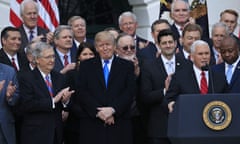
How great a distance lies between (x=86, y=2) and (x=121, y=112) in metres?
5.13

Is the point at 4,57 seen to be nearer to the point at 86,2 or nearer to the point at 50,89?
the point at 50,89

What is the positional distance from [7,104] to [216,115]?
2590 millimetres

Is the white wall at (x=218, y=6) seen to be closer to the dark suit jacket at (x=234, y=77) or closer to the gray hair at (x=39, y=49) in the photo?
the dark suit jacket at (x=234, y=77)

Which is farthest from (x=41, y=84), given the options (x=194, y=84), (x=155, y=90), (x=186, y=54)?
(x=186, y=54)

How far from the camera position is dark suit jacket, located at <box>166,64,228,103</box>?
6.73m

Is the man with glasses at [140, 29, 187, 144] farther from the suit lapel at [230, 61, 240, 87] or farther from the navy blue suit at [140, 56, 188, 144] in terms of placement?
the suit lapel at [230, 61, 240, 87]

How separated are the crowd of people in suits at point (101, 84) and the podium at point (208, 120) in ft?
4.01

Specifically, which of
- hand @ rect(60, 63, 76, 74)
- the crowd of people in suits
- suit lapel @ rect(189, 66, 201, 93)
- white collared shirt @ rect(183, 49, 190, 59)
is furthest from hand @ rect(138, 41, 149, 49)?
suit lapel @ rect(189, 66, 201, 93)

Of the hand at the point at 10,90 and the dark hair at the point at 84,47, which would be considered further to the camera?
the dark hair at the point at 84,47

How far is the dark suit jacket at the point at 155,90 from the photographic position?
7.43 m

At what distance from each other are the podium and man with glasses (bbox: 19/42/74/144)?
199 centimetres

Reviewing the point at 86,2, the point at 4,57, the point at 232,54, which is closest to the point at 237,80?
the point at 232,54

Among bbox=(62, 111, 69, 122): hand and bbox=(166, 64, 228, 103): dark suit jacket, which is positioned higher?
bbox=(166, 64, 228, 103): dark suit jacket

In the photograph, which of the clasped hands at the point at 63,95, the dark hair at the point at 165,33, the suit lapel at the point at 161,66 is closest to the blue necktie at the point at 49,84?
the clasped hands at the point at 63,95
